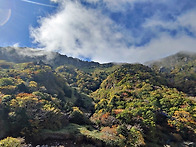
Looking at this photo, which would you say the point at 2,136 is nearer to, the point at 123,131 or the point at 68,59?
the point at 123,131

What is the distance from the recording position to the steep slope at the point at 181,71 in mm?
87556

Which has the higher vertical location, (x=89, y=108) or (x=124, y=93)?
(x=124, y=93)

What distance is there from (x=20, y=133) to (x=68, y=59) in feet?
535

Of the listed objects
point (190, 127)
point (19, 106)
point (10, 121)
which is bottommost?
point (190, 127)

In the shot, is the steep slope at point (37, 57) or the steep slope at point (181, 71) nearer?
the steep slope at point (181, 71)

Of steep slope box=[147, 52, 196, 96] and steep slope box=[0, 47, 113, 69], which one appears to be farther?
steep slope box=[0, 47, 113, 69]

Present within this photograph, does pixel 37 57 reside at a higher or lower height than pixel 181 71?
higher

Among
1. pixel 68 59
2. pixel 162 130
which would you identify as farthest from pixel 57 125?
pixel 68 59

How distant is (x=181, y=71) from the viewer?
137625 mm

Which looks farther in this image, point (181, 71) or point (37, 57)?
point (37, 57)

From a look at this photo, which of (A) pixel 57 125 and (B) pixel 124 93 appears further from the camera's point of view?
(B) pixel 124 93

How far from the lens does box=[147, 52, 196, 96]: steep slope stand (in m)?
87.6

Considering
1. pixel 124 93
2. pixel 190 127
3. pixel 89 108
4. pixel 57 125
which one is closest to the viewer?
pixel 57 125

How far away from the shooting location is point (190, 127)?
3141 centimetres
